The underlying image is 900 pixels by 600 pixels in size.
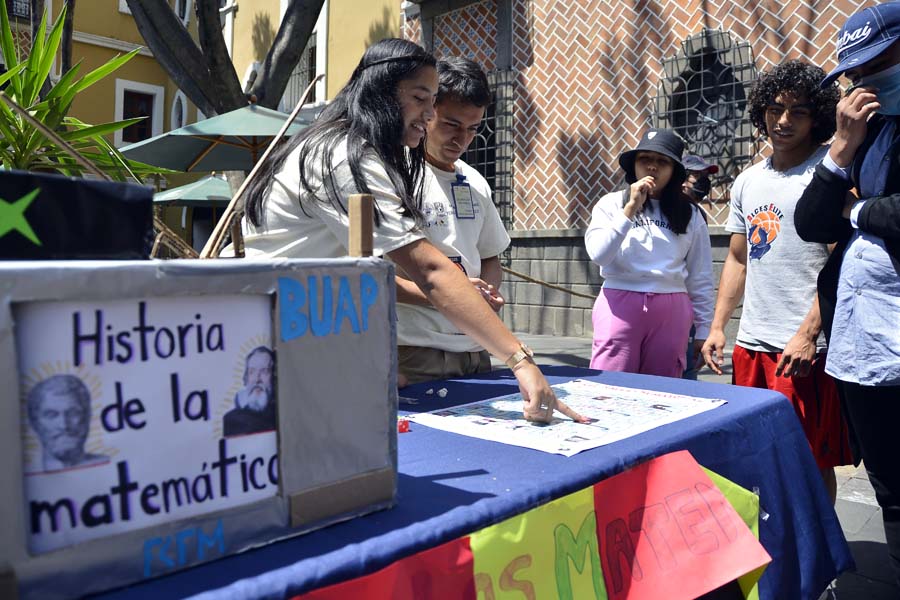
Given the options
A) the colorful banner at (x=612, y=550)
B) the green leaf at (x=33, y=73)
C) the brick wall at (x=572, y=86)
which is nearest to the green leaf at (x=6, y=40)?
the green leaf at (x=33, y=73)

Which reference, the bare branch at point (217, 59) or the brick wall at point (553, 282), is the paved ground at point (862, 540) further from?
the bare branch at point (217, 59)

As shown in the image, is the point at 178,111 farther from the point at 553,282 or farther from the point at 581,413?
the point at 581,413

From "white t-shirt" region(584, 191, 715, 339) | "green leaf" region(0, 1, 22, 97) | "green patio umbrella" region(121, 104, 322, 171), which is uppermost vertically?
"green patio umbrella" region(121, 104, 322, 171)

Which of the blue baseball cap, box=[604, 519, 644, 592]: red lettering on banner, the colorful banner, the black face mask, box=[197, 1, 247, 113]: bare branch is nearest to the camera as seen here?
the colorful banner

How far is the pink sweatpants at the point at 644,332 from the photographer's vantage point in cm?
273

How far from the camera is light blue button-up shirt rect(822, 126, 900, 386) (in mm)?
1710

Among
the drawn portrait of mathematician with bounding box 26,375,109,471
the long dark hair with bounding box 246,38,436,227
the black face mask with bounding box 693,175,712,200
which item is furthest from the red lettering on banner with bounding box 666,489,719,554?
the black face mask with bounding box 693,175,712,200

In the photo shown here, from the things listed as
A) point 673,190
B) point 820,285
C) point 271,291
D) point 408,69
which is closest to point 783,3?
point 673,190

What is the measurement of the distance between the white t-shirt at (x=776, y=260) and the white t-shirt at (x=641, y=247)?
0.31 metres

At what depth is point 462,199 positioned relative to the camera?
6.60 ft

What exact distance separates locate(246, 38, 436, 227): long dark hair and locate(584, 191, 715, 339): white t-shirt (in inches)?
50.9

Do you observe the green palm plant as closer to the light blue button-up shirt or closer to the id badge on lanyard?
the id badge on lanyard

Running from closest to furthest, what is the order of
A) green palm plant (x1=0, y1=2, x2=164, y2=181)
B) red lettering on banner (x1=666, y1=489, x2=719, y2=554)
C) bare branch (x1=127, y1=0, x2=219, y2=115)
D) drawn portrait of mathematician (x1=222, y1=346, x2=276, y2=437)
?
drawn portrait of mathematician (x1=222, y1=346, x2=276, y2=437), red lettering on banner (x1=666, y1=489, x2=719, y2=554), green palm plant (x1=0, y1=2, x2=164, y2=181), bare branch (x1=127, y1=0, x2=219, y2=115)

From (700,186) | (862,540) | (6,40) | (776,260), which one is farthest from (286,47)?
(862,540)
